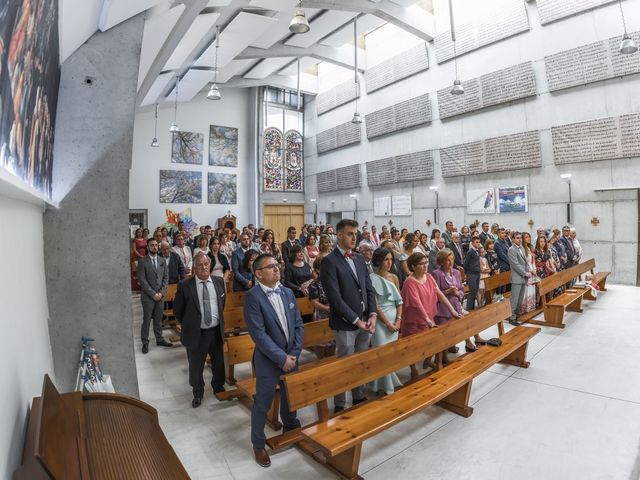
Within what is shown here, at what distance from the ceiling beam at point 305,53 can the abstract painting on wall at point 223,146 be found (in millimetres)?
5524

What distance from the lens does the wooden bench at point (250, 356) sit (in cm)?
329

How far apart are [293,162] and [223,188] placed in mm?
4414

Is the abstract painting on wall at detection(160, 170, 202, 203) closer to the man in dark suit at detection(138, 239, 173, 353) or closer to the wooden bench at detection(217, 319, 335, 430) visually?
the man in dark suit at detection(138, 239, 173, 353)

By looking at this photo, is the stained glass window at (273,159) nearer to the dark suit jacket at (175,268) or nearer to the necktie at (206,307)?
the dark suit jacket at (175,268)

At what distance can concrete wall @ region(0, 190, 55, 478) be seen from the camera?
144 centimetres

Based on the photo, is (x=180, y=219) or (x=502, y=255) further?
(x=180, y=219)

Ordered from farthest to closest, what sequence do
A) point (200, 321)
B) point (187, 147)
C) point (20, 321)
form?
point (187, 147)
point (200, 321)
point (20, 321)

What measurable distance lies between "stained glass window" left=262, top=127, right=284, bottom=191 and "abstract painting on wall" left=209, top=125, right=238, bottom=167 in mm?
1560

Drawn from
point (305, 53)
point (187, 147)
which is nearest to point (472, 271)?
point (305, 53)

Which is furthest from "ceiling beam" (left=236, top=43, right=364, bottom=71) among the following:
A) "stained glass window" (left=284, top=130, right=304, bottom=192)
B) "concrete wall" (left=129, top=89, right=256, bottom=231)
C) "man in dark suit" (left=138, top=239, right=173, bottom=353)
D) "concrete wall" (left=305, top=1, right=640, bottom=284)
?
"man in dark suit" (left=138, top=239, right=173, bottom=353)

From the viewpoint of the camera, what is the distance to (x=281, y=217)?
1973 cm

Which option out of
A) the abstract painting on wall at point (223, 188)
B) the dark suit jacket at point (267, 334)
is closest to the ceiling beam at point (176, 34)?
the dark suit jacket at point (267, 334)

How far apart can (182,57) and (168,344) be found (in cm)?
772

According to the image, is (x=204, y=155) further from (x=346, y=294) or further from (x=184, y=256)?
(x=346, y=294)
